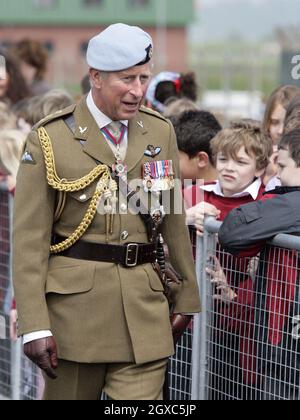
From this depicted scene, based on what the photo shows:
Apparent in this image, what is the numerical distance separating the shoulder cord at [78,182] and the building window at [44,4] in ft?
210

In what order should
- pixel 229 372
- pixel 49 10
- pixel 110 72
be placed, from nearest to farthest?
pixel 110 72
pixel 229 372
pixel 49 10

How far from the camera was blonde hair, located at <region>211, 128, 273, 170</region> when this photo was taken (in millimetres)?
4734

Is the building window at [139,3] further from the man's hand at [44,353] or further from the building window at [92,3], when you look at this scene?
the man's hand at [44,353]

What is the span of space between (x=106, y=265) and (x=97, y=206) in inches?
9.2

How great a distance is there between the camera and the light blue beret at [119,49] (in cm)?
368

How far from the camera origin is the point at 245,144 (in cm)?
475

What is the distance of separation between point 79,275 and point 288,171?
40.3 inches

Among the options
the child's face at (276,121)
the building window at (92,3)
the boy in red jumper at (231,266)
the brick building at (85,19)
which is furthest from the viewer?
the building window at (92,3)

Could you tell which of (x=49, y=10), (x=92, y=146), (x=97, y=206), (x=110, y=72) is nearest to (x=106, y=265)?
(x=97, y=206)

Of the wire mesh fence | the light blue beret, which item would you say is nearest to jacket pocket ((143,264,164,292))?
the light blue beret

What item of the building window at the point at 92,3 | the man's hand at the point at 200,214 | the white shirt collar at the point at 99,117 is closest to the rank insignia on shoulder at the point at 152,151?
the white shirt collar at the point at 99,117

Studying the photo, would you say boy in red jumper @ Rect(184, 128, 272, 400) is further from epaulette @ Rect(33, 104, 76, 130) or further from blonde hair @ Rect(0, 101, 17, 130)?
blonde hair @ Rect(0, 101, 17, 130)

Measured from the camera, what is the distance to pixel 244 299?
419 cm
